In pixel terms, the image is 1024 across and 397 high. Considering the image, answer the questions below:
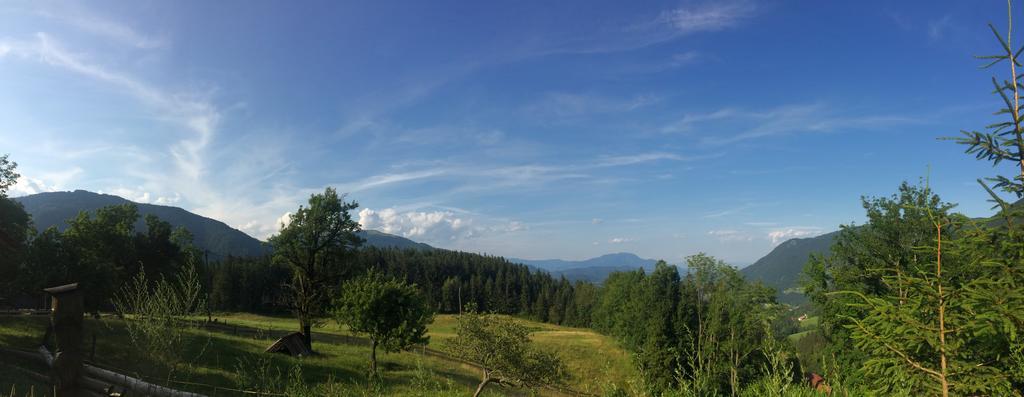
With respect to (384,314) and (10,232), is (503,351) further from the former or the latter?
(10,232)

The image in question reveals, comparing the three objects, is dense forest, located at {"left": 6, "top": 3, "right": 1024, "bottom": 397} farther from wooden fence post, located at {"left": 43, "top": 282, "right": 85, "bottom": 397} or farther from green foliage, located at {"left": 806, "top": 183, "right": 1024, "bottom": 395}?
wooden fence post, located at {"left": 43, "top": 282, "right": 85, "bottom": 397}

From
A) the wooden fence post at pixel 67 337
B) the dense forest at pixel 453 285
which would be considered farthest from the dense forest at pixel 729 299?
the dense forest at pixel 453 285

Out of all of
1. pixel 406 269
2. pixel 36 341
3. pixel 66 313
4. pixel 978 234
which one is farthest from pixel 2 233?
pixel 406 269

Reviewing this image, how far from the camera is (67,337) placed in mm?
4848

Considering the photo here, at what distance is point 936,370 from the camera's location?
17.6 feet

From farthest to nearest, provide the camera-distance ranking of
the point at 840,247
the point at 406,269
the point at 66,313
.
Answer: the point at 406,269
the point at 840,247
the point at 66,313

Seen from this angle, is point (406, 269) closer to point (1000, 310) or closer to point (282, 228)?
point (282, 228)

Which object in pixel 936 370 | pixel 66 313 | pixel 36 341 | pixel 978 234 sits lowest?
pixel 36 341

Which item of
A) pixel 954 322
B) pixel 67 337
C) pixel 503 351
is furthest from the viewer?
pixel 503 351

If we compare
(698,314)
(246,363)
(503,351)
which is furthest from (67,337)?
(698,314)

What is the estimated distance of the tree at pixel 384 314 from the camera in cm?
2811

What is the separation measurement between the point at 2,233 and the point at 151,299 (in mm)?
16788

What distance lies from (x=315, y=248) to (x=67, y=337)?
101 feet

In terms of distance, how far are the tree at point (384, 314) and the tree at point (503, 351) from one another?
8.69m
